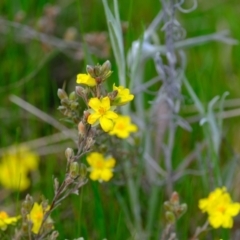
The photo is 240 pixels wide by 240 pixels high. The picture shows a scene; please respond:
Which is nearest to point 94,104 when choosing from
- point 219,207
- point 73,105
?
point 73,105

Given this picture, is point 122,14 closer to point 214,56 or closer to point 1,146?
point 214,56

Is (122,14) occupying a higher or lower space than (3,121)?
higher

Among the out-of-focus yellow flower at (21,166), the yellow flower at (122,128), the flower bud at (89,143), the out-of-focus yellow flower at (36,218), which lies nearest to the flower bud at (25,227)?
the out-of-focus yellow flower at (36,218)

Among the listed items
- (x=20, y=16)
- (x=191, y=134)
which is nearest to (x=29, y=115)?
(x=20, y=16)

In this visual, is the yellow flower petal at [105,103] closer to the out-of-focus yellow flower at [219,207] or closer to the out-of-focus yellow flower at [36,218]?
the out-of-focus yellow flower at [36,218]

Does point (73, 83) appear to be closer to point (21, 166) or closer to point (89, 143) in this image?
point (21, 166)

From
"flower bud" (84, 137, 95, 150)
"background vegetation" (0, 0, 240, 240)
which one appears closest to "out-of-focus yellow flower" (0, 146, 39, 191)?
"background vegetation" (0, 0, 240, 240)

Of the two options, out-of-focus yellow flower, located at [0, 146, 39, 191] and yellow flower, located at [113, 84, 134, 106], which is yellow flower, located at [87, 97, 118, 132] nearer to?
yellow flower, located at [113, 84, 134, 106]
